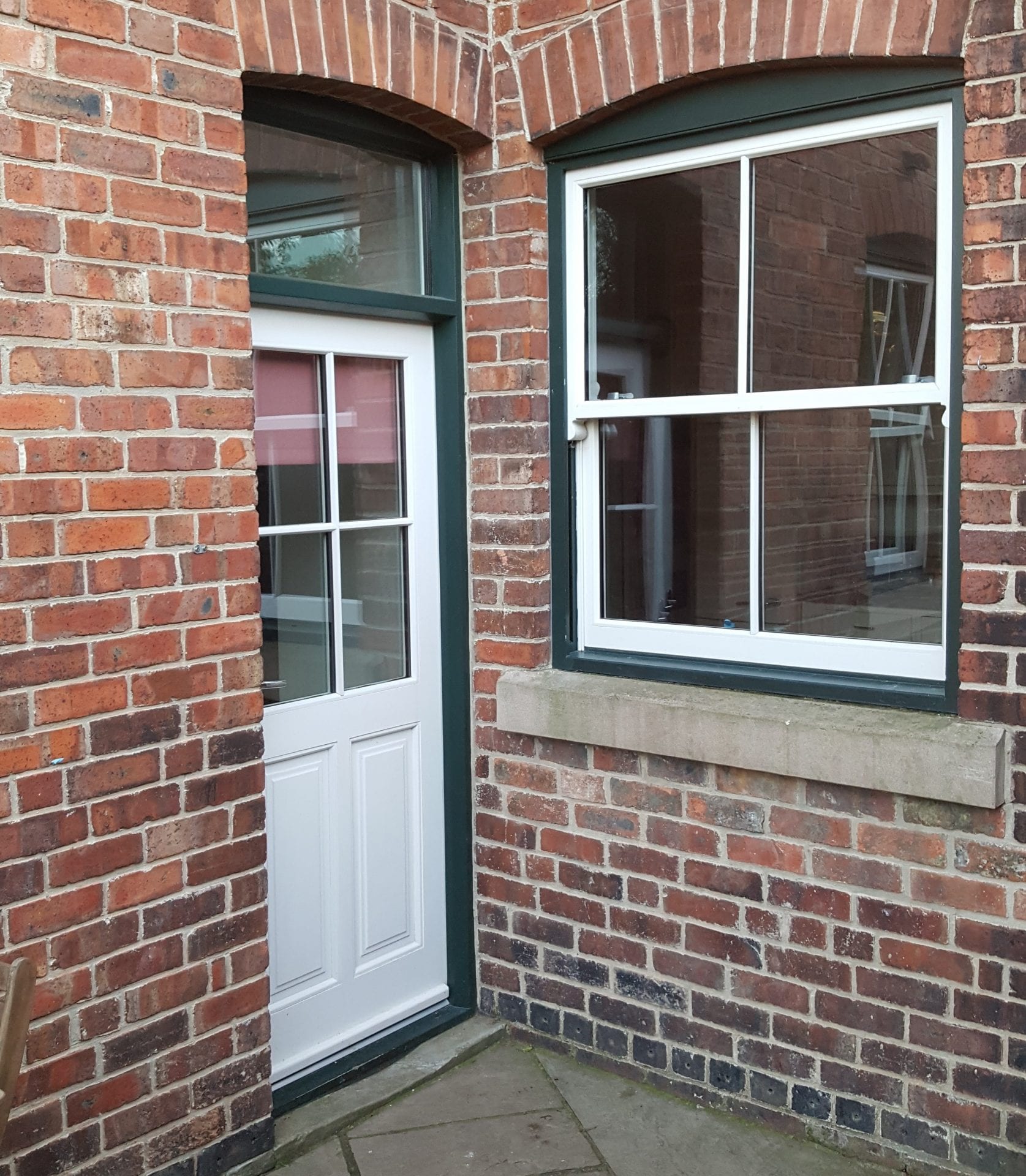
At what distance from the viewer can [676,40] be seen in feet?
10.9

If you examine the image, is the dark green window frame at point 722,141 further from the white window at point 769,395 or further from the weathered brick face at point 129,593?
the weathered brick face at point 129,593

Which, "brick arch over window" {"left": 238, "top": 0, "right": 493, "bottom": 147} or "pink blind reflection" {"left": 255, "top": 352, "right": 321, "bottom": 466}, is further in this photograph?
"pink blind reflection" {"left": 255, "top": 352, "right": 321, "bottom": 466}

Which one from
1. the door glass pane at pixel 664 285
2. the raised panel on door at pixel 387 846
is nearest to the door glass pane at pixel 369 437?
the door glass pane at pixel 664 285

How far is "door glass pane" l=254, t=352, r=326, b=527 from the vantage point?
3.41m

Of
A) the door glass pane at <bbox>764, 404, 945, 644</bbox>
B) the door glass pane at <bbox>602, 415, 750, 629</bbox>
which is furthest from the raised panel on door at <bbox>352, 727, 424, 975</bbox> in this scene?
the door glass pane at <bbox>764, 404, 945, 644</bbox>

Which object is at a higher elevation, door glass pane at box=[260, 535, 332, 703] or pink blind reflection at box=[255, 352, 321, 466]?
pink blind reflection at box=[255, 352, 321, 466]

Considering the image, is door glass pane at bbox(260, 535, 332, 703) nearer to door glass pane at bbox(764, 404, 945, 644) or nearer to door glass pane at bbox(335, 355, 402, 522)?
door glass pane at bbox(335, 355, 402, 522)

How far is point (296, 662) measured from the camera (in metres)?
3.54

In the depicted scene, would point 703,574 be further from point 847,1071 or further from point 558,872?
point 847,1071

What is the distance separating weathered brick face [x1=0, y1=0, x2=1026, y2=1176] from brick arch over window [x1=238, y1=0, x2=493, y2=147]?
11mm

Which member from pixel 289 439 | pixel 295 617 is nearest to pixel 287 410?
pixel 289 439

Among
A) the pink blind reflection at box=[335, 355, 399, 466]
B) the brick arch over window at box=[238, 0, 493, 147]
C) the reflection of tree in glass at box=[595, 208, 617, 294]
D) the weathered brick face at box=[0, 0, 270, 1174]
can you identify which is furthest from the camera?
the reflection of tree in glass at box=[595, 208, 617, 294]

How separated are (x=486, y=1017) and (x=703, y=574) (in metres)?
1.69

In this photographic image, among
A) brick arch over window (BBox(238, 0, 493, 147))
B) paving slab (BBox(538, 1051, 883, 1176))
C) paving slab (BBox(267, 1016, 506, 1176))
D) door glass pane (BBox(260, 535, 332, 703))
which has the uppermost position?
brick arch over window (BBox(238, 0, 493, 147))
